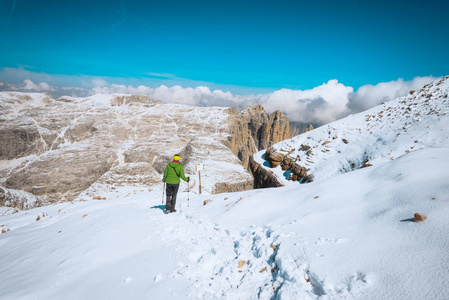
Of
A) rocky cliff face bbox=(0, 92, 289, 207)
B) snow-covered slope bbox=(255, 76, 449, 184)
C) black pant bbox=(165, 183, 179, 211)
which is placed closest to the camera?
black pant bbox=(165, 183, 179, 211)

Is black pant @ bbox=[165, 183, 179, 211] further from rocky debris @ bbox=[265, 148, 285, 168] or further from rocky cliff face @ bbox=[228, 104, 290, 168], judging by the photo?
rocky cliff face @ bbox=[228, 104, 290, 168]

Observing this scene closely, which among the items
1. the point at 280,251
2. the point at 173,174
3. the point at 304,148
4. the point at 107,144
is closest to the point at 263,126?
the point at 107,144

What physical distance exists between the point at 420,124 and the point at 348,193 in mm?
20348

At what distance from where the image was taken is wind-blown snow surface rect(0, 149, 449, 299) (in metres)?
2.88

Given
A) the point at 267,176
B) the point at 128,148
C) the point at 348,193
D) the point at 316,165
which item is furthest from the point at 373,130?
the point at 128,148

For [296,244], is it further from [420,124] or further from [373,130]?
[373,130]

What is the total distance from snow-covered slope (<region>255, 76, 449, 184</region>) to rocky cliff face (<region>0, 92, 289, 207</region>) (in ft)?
54.1

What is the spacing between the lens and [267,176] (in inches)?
1108

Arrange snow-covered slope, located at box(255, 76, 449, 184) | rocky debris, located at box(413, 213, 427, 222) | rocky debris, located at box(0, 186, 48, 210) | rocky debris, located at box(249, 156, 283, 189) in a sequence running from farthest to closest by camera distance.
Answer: rocky debris, located at box(249, 156, 283, 189) < rocky debris, located at box(0, 186, 48, 210) < snow-covered slope, located at box(255, 76, 449, 184) < rocky debris, located at box(413, 213, 427, 222)

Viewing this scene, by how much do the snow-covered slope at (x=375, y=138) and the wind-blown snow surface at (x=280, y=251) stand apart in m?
14.1

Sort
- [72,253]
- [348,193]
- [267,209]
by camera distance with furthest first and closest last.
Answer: [267,209] < [348,193] < [72,253]

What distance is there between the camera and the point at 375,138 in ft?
71.8

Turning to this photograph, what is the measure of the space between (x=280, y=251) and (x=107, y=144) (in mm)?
97982

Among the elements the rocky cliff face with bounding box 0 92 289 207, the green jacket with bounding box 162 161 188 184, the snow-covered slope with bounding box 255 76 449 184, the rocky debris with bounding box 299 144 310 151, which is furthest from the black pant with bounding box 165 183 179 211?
the rocky debris with bounding box 299 144 310 151
